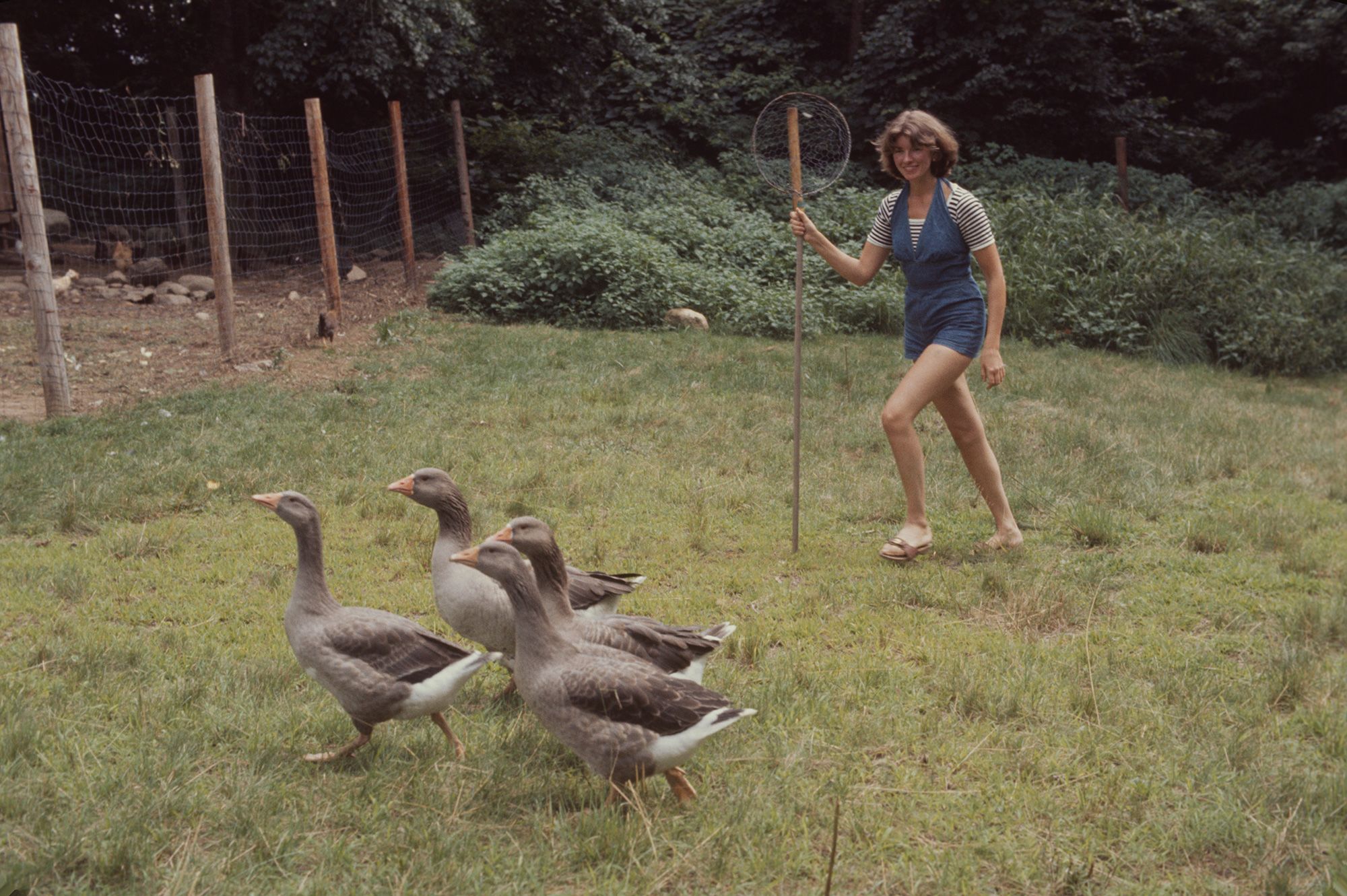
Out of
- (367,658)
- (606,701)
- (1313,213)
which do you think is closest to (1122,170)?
(1313,213)

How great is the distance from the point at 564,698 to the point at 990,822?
1457 mm

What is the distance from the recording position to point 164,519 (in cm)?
659

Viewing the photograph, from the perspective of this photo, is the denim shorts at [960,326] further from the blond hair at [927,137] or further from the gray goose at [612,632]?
the gray goose at [612,632]

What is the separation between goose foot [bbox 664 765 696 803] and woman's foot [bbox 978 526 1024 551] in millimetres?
3482

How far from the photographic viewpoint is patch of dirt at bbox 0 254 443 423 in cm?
982

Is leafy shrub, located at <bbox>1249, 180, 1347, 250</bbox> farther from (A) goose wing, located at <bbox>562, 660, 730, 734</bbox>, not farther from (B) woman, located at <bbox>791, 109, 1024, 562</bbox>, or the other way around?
(A) goose wing, located at <bbox>562, 660, 730, 734</bbox>

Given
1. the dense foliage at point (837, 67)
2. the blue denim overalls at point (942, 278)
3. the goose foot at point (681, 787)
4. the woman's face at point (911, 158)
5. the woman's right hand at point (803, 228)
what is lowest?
the goose foot at point (681, 787)

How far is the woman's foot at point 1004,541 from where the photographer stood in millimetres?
6480

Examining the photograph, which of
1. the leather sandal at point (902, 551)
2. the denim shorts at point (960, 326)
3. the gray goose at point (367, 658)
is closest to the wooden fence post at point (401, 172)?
the denim shorts at point (960, 326)

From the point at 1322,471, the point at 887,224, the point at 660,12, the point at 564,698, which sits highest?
the point at 660,12

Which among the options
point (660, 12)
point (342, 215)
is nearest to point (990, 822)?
point (342, 215)

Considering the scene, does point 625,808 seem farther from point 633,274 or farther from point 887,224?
point 633,274

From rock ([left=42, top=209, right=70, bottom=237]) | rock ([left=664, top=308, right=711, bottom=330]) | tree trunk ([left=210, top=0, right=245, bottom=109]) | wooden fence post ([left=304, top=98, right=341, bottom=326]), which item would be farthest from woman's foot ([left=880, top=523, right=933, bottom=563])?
rock ([left=42, top=209, right=70, bottom=237])

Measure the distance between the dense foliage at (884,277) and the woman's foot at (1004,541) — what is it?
7095 mm
